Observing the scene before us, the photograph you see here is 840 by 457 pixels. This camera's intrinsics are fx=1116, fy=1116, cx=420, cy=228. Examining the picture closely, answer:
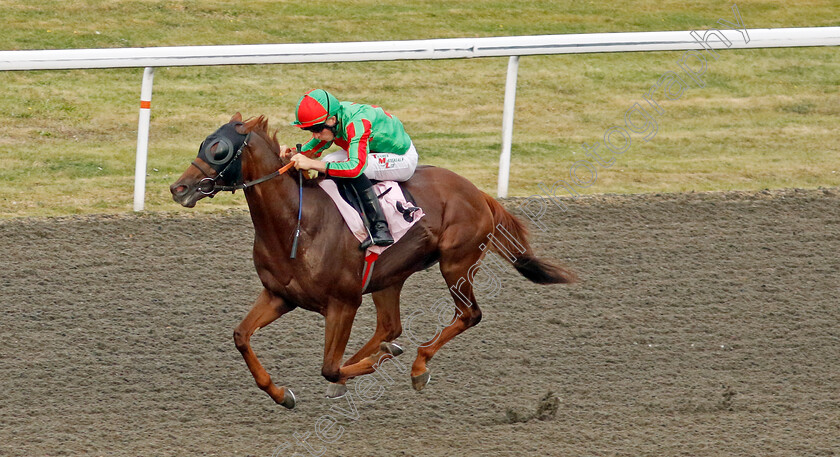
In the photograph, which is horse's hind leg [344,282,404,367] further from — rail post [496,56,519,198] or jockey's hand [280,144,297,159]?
rail post [496,56,519,198]

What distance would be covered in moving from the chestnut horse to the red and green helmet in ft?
0.63

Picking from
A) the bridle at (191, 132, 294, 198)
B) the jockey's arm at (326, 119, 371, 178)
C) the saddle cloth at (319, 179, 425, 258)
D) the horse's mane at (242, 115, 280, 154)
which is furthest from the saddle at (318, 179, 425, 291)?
the bridle at (191, 132, 294, 198)

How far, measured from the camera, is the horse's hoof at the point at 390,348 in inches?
220

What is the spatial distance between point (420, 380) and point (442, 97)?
6.14m

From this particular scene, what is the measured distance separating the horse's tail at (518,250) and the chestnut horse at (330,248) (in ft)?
0.12

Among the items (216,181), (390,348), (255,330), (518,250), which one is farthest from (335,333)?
(518,250)

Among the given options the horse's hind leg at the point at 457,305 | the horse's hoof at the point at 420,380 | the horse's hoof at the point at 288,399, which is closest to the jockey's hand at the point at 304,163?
the horse's hind leg at the point at 457,305

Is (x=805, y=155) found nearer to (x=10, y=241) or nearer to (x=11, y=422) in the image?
(x=10, y=241)

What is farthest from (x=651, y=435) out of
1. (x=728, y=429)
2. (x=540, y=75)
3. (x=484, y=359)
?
(x=540, y=75)

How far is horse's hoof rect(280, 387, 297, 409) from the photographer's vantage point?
518cm

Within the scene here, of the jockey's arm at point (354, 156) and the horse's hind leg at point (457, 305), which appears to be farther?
the horse's hind leg at point (457, 305)

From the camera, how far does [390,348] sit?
5594mm

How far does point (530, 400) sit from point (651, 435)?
64 centimetres

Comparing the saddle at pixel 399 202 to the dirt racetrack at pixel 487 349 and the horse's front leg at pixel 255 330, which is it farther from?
the dirt racetrack at pixel 487 349
